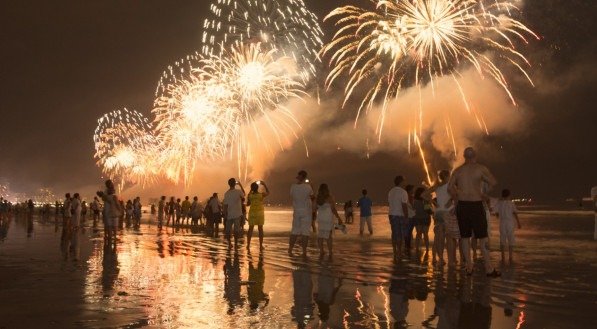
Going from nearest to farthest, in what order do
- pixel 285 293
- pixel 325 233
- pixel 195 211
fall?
pixel 285 293 → pixel 325 233 → pixel 195 211

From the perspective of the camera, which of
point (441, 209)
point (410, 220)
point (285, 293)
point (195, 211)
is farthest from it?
point (195, 211)

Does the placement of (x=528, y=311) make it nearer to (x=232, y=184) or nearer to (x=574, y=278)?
(x=574, y=278)

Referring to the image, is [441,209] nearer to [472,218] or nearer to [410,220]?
[472,218]

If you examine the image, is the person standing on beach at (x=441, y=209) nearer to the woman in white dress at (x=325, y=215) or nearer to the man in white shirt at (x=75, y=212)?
the woman in white dress at (x=325, y=215)

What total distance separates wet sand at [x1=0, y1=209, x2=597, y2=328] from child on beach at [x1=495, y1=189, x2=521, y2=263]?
49 centimetres

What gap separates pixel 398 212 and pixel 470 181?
511 centimetres

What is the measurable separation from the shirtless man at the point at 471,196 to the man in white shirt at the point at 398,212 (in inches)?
183

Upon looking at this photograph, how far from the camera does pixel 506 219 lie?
1385 centimetres

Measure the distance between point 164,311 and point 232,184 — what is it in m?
10.5

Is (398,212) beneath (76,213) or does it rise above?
beneath

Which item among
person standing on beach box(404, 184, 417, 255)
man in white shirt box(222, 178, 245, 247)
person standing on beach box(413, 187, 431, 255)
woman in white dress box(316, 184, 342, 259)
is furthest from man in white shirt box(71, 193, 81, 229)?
person standing on beach box(413, 187, 431, 255)

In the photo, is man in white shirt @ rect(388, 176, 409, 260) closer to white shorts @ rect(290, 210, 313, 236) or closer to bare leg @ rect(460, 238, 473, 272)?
white shorts @ rect(290, 210, 313, 236)

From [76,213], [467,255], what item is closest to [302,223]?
[467,255]

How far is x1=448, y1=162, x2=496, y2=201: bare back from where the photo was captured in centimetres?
973
